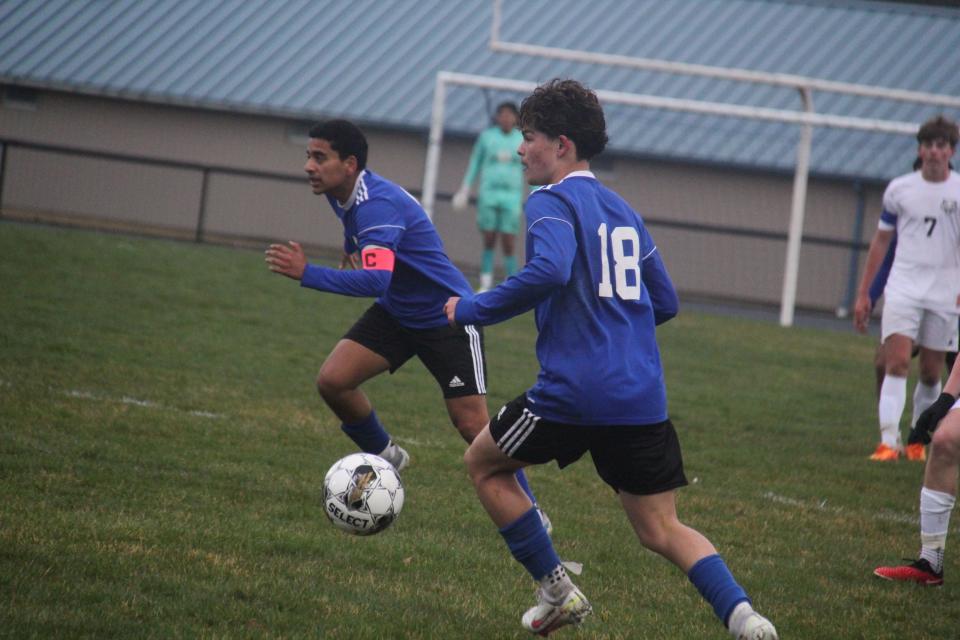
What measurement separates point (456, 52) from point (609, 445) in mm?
22040

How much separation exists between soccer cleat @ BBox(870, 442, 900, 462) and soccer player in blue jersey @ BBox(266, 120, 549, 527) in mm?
3799

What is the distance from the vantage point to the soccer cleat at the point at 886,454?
9000 mm

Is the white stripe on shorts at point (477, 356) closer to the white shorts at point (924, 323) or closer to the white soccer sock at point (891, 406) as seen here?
the white shorts at point (924, 323)

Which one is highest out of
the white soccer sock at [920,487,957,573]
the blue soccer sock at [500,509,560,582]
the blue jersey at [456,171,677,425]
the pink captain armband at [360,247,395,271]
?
the blue jersey at [456,171,677,425]

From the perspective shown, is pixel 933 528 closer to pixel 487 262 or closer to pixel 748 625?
pixel 748 625

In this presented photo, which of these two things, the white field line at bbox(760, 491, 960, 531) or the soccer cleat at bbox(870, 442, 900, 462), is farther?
the soccer cleat at bbox(870, 442, 900, 462)

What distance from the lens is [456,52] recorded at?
2559 cm

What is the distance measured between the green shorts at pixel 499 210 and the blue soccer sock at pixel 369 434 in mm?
10733

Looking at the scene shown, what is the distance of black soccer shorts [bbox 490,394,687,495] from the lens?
4.31 meters

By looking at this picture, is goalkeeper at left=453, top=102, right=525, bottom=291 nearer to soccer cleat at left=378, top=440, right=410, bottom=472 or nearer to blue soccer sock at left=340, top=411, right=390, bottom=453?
soccer cleat at left=378, top=440, right=410, bottom=472

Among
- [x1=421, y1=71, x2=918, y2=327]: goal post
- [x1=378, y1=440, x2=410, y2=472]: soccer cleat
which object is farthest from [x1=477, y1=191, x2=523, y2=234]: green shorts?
[x1=378, y1=440, x2=410, y2=472]: soccer cleat

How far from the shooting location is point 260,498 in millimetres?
6277

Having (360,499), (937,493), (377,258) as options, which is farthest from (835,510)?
(360,499)

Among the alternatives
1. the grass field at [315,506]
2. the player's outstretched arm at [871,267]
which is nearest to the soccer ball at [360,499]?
the grass field at [315,506]
